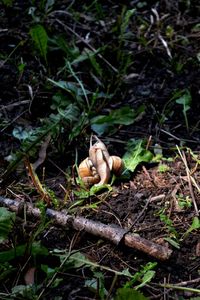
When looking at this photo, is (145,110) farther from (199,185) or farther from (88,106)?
(199,185)

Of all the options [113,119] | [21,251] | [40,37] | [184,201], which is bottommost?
[184,201]

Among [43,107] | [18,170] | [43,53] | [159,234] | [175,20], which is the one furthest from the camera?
[175,20]

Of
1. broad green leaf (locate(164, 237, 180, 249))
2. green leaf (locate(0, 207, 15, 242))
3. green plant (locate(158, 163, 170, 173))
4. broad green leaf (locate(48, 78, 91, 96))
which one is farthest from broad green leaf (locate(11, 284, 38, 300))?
broad green leaf (locate(48, 78, 91, 96))

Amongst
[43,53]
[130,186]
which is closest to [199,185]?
[130,186]

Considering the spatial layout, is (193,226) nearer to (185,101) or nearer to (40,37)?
(185,101)

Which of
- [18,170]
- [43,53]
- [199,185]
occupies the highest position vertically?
[43,53]

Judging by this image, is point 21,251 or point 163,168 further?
point 163,168

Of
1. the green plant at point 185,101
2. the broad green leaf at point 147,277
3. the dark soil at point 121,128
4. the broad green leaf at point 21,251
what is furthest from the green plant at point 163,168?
the broad green leaf at point 21,251

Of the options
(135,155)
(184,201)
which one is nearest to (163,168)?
Answer: (135,155)
